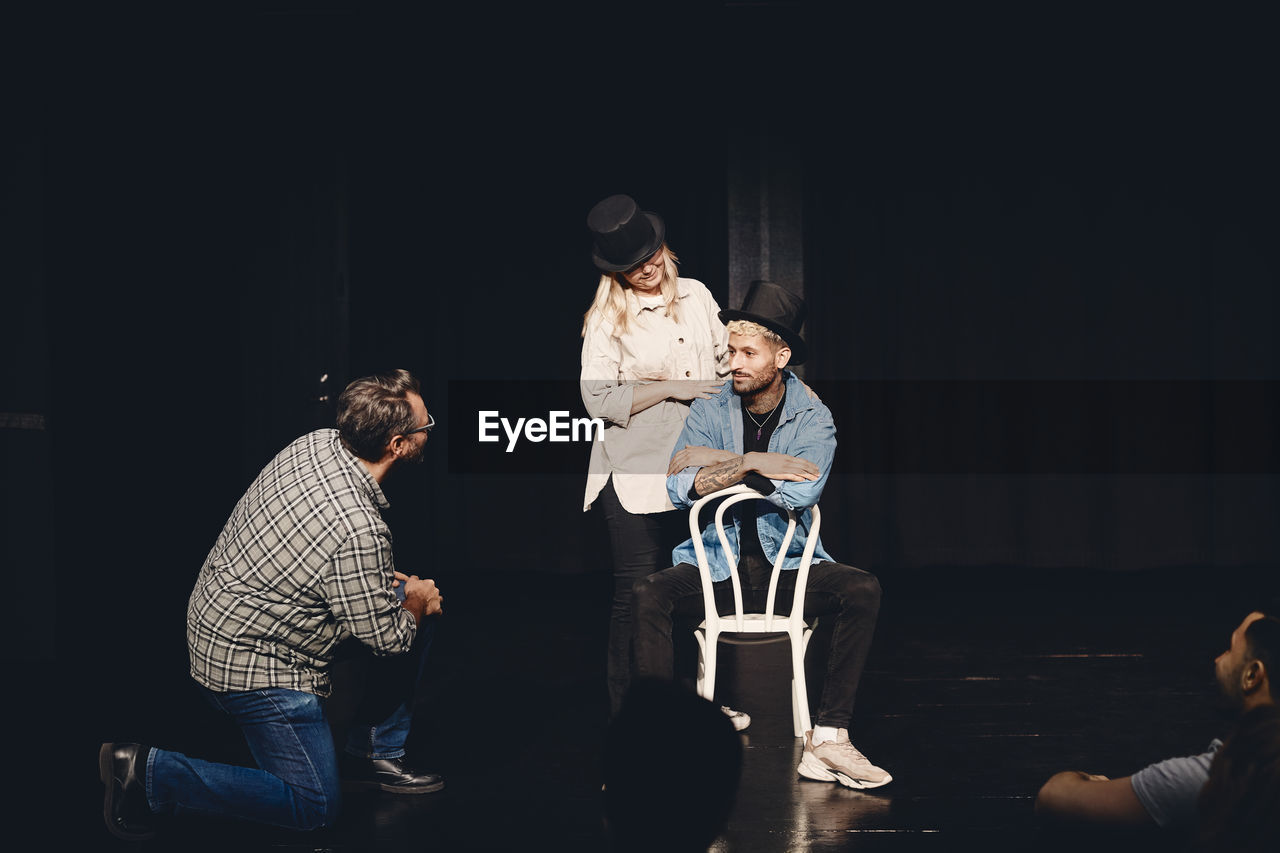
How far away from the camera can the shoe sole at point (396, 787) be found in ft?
9.62

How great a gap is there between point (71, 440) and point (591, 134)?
268 cm

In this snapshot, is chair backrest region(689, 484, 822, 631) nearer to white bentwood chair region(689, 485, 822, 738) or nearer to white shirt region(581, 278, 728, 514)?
white bentwood chair region(689, 485, 822, 738)

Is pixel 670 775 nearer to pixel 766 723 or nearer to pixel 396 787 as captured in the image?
pixel 396 787

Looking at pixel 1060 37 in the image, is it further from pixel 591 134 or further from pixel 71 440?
pixel 71 440

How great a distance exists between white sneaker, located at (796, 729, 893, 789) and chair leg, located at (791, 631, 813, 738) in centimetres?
19

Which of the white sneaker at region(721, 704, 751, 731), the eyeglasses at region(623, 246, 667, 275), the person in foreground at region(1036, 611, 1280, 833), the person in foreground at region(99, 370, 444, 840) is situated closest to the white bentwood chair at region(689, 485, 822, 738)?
the white sneaker at region(721, 704, 751, 731)

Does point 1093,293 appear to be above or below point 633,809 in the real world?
above

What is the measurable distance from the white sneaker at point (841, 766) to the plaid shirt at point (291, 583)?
1080mm

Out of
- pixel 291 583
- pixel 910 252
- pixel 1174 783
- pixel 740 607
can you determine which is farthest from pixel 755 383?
pixel 910 252

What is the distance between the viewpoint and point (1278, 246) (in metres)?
5.71

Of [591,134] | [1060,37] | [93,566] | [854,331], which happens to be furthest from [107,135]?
[1060,37]

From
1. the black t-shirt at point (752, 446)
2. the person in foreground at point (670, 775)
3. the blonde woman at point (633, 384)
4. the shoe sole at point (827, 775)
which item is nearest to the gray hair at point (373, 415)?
the blonde woman at point (633, 384)

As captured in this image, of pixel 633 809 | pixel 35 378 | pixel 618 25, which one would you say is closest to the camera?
pixel 633 809

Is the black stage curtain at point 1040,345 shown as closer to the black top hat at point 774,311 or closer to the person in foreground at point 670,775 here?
the black top hat at point 774,311
